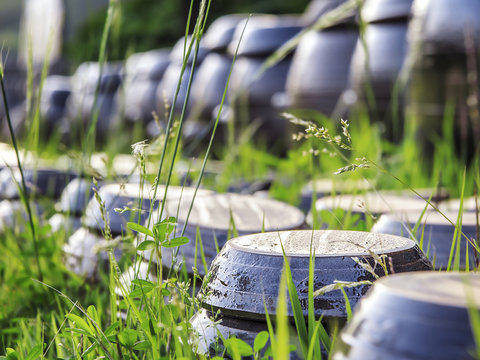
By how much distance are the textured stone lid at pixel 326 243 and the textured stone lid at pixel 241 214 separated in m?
0.26

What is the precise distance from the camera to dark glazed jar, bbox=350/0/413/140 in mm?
2850

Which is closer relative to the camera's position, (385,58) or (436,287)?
(436,287)

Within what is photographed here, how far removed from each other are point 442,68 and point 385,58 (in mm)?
462

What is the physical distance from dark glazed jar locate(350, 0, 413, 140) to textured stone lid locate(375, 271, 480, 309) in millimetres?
2330

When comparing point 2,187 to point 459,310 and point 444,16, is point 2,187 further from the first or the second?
point 459,310

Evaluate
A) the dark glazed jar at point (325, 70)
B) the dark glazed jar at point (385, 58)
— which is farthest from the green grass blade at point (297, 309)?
the dark glazed jar at point (325, 70)

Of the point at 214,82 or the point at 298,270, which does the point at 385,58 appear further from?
the point at 298,270

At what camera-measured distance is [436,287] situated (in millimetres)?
531

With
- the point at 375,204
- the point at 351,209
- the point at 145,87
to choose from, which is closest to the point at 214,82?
the point at 145,87

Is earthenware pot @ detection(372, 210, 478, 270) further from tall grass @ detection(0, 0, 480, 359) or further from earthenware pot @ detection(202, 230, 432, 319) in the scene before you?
earthenware pot @ detection(202, 230, 432, 319)

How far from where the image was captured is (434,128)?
255cm

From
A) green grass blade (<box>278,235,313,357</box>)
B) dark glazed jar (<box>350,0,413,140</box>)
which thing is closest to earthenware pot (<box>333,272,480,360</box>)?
green grass blade (<box>278,235,313,357</box>)

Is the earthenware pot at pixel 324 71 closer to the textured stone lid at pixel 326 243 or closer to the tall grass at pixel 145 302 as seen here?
the tall grass at pixel 145 302

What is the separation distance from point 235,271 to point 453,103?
185 centimetres
